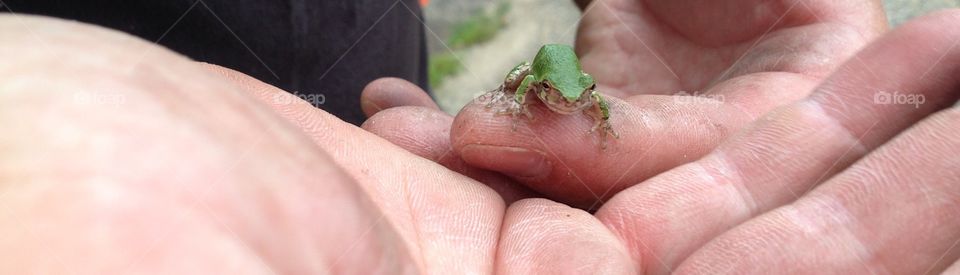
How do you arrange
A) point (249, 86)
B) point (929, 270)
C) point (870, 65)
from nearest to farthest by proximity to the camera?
point (929, 270)
point (249, 86)
point (870, 65)

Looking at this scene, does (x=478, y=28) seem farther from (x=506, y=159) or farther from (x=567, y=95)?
(x=506, y=159)

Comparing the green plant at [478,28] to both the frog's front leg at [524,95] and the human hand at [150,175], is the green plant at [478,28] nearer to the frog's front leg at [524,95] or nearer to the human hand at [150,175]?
the frog's front leg at [524,95]


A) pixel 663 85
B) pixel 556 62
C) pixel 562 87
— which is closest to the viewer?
pixel 562 87

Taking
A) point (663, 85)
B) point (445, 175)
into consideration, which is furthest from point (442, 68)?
point (445, 175)

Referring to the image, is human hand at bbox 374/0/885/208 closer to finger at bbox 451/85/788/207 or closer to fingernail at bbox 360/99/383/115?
finger at bbox 451/85/788/207

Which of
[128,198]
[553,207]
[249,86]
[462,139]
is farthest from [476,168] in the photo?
[128,198]

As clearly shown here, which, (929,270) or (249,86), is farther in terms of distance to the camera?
(249,86)

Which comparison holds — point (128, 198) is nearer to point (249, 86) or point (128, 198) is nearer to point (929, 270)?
point (249, 86)
